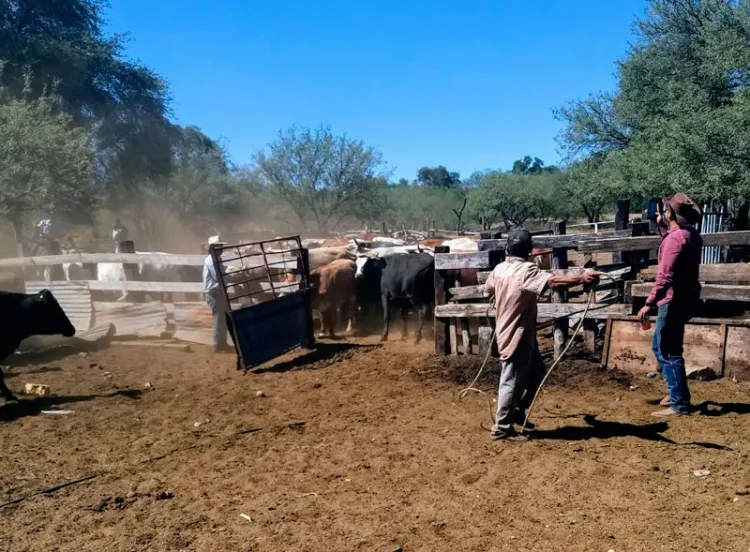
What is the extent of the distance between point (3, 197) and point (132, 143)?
1600 centimetres

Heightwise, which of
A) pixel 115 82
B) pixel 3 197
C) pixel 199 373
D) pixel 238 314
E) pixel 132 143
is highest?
pixel 115 82

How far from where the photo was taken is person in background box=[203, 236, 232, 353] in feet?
32.3

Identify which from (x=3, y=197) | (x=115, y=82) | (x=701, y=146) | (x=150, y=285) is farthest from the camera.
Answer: (x=115, y=82)

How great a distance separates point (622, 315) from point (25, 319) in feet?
26.6

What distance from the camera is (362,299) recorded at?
12266 millimetres

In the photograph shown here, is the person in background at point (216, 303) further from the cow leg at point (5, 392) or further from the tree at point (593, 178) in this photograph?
the tree at point (593, 178)

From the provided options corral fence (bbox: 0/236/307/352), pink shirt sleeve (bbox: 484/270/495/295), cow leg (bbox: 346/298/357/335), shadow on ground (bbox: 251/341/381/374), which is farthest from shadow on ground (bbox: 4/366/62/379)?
pink shirt sleeve (bbox: 484/270/495/295)

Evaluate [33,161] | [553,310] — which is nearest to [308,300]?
[553,310]

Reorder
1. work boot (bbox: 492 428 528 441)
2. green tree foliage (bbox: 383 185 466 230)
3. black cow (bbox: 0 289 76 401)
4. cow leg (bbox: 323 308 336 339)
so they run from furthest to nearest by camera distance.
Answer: green tree foliage (bbox: 383 185 466 230) < cow leg (bbox: 323 308 336 339) < black cow (bbox: 0 289 76 401) < work boot (bbox: 492 428 528 441)

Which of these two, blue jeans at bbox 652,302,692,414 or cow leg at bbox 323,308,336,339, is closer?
blue jeans at bbox 652,302,692,414

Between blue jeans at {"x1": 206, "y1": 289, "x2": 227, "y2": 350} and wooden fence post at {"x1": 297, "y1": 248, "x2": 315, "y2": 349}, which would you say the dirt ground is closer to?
wooden fence post at {"x1": 297, "y1": 248, "x2": 315, "y2": 349}

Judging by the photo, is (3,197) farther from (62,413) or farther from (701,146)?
(701,146)

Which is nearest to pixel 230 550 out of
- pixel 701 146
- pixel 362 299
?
pixel 362 299

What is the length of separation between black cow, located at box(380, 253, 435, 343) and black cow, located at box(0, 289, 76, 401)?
539 cm
